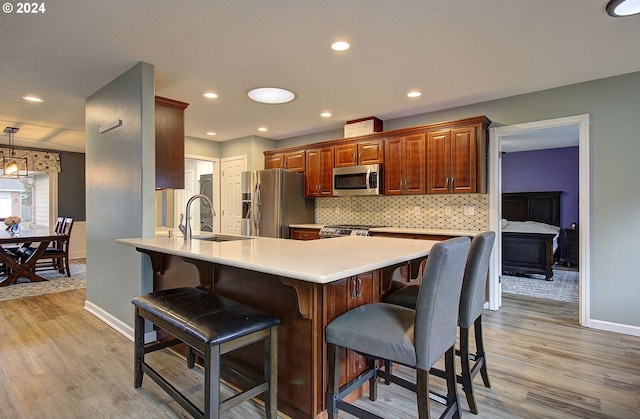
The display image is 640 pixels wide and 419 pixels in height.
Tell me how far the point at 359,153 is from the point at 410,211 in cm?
105

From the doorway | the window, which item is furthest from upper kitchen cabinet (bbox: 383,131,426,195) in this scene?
the window

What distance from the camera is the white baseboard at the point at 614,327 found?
305cm

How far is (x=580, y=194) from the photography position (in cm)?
333

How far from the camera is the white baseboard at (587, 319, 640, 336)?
305 centimetres

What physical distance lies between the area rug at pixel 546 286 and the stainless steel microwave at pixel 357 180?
92.2 inches

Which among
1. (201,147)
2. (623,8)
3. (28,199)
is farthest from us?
(28,199)

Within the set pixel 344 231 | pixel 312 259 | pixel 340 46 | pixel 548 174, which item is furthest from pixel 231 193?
pixel 548 174

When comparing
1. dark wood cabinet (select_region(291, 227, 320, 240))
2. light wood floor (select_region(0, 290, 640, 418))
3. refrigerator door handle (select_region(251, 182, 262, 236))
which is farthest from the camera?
refrigerator door handle (select_region(251, 182, 262, 236))

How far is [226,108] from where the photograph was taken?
415 cm

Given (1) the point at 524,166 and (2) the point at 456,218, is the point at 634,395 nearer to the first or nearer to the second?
(2) the point at 456,218

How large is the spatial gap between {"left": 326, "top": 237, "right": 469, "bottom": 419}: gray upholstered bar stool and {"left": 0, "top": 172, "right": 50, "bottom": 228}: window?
784cm

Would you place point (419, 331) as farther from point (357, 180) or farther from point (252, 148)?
point (252, 148)

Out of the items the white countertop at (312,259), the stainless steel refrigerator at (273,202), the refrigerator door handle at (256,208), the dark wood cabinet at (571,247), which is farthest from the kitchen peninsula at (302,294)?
the dark wood cabinet at (571,247)

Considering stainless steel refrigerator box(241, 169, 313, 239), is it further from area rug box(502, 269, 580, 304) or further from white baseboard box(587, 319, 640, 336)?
white baseboard box(587, 319, 640, 336)
